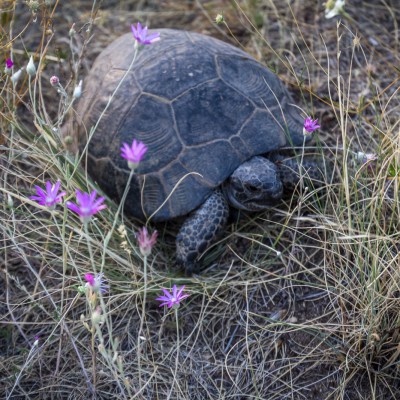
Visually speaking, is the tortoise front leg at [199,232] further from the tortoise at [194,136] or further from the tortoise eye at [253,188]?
the tortoise eye at [253,188]

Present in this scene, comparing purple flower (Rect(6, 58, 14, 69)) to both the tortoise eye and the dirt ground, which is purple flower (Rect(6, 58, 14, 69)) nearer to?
the dirt ground

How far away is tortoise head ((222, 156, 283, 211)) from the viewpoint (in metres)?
2.94

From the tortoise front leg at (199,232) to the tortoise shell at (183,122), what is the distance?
7 cm

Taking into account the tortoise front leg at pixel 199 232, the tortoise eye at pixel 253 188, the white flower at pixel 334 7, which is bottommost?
A: the tortoise front leg at pixel 199 232

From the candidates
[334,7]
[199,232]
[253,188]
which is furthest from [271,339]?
[334,7]

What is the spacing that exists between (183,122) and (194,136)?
10 centimetres

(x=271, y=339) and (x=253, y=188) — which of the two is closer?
(x=271, y=339)

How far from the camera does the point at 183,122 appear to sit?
9.95 ft

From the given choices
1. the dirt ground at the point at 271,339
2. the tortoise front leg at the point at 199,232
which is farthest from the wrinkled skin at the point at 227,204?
the dirt ground at the point at 271,339

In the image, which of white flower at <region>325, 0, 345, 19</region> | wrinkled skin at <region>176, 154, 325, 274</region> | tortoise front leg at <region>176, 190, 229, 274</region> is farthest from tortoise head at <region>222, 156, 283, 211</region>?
white flower at <region>325, 0, 345, 19</region>

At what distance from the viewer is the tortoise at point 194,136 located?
2.99m

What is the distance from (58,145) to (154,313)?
98 cm

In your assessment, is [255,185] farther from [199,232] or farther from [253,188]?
[199,232]

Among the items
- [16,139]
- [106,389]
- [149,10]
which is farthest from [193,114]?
[149,10]
